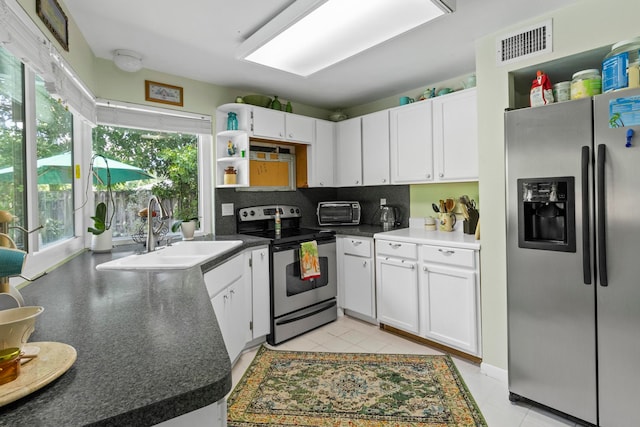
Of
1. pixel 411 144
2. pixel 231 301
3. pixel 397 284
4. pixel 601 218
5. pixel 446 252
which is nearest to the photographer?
pixel 601 218

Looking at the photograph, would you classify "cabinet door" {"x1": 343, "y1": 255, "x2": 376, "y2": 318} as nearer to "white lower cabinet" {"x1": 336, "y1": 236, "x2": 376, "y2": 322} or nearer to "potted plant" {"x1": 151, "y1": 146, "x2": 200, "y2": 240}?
"white lower cabinet" {"x1": 336, "y1": 236, "x2": 376, "y2": 322}

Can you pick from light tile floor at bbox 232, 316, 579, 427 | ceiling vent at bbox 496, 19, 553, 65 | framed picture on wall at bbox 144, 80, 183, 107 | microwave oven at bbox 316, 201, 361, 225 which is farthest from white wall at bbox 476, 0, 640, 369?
framed picture on wall at bbox 144, 80, 183, 107

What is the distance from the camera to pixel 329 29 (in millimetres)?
1881

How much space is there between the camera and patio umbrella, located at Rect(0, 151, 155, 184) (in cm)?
177

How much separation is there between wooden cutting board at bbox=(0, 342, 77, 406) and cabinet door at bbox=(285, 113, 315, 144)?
2.79 meters

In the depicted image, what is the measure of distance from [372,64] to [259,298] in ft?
7.11

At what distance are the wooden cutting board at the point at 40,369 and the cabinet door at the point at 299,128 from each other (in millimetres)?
2788

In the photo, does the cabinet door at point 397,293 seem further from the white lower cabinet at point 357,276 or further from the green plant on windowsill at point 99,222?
the green plant on windowsill at point 99,222

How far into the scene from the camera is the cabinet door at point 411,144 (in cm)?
297

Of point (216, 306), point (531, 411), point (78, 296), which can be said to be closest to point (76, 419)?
point (78, 296)

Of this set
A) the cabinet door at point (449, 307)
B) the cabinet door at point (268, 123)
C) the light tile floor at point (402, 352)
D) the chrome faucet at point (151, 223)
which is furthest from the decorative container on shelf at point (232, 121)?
the cabinet door at point (449, 307)

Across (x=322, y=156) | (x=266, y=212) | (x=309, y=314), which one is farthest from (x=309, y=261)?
(x=322, y=156)

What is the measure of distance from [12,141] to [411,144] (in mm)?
2784

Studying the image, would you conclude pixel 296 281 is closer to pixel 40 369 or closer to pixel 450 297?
pixel 450 297
